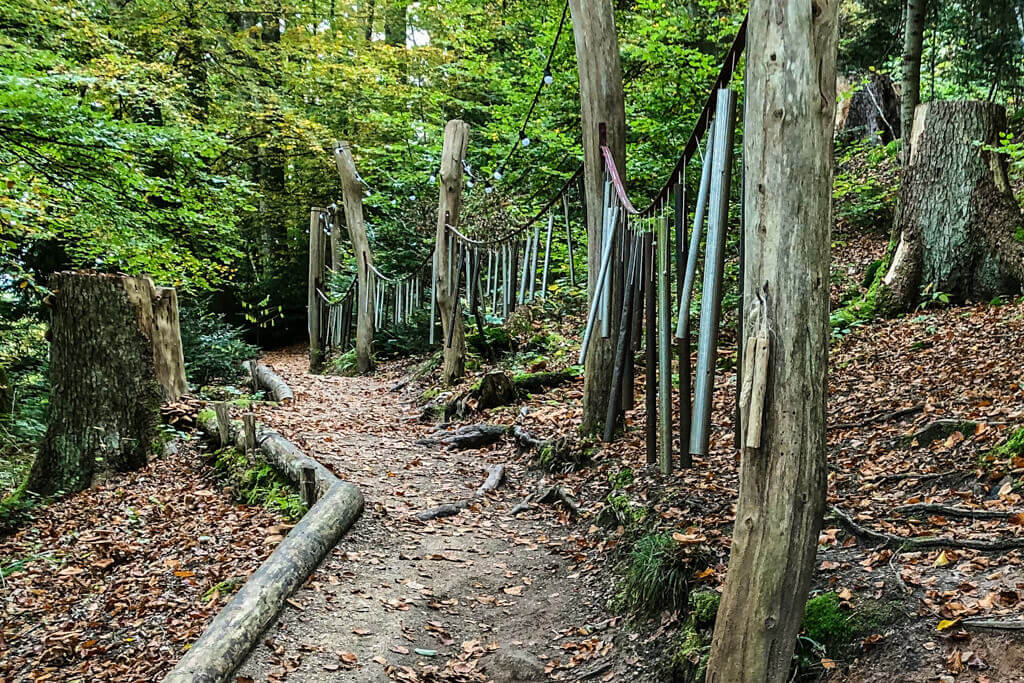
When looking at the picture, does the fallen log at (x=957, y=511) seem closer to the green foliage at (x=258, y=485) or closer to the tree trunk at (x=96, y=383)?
the green foliage at (x=258, y=485)

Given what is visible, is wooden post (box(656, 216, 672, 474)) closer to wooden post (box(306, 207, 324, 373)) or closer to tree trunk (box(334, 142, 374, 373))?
tree trunk (box(334, 142, 374, 373))

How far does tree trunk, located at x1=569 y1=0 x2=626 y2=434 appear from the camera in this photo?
A: 566 cm

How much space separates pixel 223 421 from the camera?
6.43 m

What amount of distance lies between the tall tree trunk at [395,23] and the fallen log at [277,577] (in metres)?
13.6

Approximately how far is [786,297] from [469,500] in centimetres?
378

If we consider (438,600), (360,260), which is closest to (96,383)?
(438,600)

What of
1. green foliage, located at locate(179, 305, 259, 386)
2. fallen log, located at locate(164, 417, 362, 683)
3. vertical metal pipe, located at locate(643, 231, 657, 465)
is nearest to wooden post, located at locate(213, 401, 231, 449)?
fallen log, located at locate(164, 417, 362, 683)

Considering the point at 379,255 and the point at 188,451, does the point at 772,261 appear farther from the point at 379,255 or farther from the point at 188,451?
the point at 379,255

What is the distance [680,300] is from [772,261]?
86 cm

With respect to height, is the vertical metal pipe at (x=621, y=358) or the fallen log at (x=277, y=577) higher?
the vertical metal pipe at (x=621, y=358)

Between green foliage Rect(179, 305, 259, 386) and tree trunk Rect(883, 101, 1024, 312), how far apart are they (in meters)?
9.39

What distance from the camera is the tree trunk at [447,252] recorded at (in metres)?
9.26

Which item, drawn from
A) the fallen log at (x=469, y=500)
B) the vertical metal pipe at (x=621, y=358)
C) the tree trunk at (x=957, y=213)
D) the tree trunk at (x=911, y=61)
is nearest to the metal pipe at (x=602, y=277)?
the vertical metal pipe at (x=621, y=358)

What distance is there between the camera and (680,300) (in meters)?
3.25
